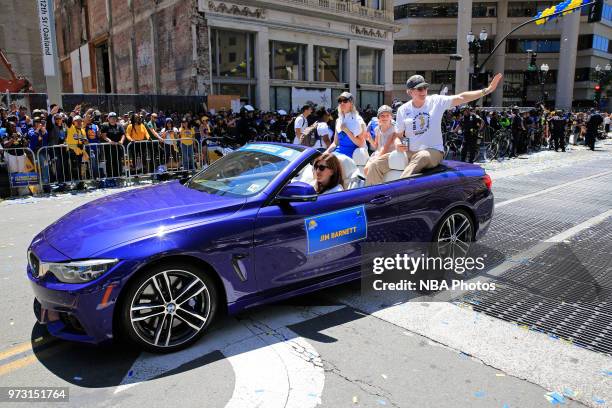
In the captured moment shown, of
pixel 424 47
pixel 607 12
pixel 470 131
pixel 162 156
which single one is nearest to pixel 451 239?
pixel 162 156

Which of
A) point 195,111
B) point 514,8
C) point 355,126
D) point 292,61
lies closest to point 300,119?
point 355,126

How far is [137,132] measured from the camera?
40.3ft

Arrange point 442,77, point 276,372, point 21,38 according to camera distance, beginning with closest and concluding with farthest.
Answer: point 276,372
point 21,38
point 442,77

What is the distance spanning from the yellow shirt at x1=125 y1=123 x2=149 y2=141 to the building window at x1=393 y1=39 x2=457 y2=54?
194 ft

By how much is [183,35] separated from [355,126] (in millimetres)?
20243

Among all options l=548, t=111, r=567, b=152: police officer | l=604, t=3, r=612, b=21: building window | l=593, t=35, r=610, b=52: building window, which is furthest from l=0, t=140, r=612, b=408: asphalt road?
l=604, t=3, r=612, b=21: building window

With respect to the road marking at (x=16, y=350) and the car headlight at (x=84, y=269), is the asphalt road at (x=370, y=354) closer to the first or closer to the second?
the road marking at (x=16, y=350)

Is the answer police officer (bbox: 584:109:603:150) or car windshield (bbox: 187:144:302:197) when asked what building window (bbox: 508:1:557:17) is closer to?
police officer (bbox: 584:109:603:150)

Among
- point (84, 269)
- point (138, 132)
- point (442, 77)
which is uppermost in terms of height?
point (442, 77)

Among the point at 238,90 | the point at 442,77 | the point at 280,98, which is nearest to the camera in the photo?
the point at 238,90

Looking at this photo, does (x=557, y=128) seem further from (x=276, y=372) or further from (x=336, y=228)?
(x=276, y=372)

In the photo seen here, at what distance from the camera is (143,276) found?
3.18 meters

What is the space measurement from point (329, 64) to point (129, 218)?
2864 cm

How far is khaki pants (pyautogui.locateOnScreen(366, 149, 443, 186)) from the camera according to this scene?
16.0ft
